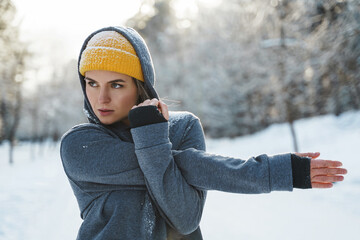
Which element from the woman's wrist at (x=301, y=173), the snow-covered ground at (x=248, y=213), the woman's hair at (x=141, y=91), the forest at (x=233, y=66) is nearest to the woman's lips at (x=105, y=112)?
the woman's hair at (x=141, y=91)

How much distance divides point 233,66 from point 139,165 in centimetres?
2231

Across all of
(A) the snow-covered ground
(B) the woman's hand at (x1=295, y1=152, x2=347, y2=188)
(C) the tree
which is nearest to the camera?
(B) the woman's hand at (x1=295, y1=152, x2=347, y2=188)

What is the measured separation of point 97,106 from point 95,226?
1.82 feet

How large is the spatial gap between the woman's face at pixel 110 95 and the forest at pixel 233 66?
0.43m

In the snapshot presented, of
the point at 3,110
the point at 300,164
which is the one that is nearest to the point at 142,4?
the point at 3,110

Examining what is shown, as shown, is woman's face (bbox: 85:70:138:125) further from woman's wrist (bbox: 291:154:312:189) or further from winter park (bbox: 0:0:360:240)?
woman's wrist (bbox: 291:154:312:189)

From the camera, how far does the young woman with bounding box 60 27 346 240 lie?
3.79ft

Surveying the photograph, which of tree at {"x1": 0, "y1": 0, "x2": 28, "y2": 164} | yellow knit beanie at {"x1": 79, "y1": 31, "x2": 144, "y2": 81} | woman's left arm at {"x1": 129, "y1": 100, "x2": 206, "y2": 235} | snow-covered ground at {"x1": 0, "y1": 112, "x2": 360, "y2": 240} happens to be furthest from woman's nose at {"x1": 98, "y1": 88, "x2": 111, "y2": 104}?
tree at {"x1": 0, "y1": 0, "x2": 28, "y2": 164}

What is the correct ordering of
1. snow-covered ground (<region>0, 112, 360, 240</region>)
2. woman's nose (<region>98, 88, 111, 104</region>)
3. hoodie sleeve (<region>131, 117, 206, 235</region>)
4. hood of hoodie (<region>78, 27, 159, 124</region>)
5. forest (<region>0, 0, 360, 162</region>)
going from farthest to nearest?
forest (<region>0, 0, 360, 162</region>) → snow-covered ground (<region>0, 112, 360, 240</region>) → hood of hoodie (<region>78, 27, 159, 124</region>) → woman's nose (<region>98, 88, 111, 104</region>) → hoodie sleeve (<region>131, 117, 206, 235</region>)

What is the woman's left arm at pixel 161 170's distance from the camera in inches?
47.6

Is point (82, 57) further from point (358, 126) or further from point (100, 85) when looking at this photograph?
point (358, 126)

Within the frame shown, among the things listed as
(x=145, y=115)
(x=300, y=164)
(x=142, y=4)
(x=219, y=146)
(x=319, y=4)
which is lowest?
(x=219, y=146)

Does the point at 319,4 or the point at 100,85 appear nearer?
the point at 100,85

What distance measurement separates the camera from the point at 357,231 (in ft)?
14.5
